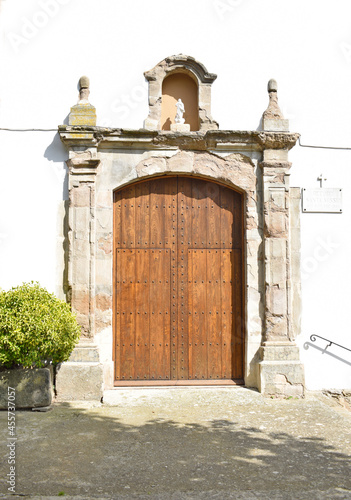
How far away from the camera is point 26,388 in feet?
15.5

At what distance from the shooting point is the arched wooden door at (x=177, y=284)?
5730 mm

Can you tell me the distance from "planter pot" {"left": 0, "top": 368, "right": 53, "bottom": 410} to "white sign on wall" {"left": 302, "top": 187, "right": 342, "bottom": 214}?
11.7 feet

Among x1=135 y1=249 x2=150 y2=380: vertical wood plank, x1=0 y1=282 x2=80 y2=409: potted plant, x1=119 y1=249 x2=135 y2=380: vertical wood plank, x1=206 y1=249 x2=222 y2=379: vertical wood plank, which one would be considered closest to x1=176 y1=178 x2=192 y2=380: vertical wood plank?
x1=206 y1=249 x2=222 y2=379: vertical wood plank

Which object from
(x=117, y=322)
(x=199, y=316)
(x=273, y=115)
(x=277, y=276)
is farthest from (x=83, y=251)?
(x=273, y=115)

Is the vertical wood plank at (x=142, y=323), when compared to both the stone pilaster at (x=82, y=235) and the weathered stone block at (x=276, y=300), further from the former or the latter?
the weathered stone block at (x=276, y=300)

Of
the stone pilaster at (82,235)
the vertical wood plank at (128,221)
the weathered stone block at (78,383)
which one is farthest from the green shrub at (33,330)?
the vertical wood plank at (128,221)

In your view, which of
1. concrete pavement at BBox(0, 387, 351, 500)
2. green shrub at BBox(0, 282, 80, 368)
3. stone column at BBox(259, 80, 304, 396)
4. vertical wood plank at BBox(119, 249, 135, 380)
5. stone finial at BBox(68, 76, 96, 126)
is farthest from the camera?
vertical wood plank at BBox(119, 249, 135, 380)

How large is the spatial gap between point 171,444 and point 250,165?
3408mm

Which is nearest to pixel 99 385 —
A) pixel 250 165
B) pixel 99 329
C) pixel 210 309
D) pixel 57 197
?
pixel 99 329

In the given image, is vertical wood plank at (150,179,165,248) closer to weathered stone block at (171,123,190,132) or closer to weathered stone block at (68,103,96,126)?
weathered stone block at (171,123,190,132)

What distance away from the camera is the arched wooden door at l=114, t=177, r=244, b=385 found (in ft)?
18.8

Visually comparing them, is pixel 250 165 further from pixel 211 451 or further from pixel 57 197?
pixel 211 451

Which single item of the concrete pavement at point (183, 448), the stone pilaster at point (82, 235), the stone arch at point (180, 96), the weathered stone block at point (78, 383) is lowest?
the concrete pavement at point (183, 448)

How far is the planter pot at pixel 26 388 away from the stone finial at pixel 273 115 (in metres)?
3.80
